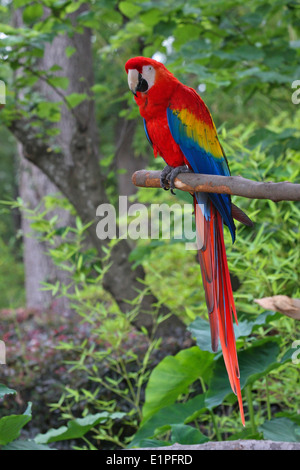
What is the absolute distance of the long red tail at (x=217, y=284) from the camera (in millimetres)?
665

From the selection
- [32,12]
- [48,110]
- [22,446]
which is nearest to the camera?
[22,446]

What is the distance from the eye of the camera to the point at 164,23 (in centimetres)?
147

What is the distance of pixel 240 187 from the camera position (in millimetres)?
616

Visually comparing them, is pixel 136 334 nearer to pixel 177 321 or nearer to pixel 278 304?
pixel 177 321

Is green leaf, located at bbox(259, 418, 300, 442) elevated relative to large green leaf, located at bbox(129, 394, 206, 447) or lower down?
elevated

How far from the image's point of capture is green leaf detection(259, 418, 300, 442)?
974 millimetres

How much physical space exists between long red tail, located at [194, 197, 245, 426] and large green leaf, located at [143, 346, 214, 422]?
410 millimetres

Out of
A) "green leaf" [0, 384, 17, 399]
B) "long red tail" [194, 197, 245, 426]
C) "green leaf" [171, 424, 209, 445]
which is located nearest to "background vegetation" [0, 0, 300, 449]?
"green leaf" [171, 424, 209, 445]

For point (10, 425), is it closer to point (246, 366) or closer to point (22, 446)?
point (22, 446)

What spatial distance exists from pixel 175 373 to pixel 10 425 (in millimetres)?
428

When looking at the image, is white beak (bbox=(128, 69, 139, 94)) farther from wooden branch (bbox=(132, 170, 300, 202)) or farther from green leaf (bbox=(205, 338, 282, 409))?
green leaf (bbox=(205, 338, 282, 409))

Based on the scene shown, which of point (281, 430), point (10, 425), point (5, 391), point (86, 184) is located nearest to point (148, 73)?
point (5, 391)

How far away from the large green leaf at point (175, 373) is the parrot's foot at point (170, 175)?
1.44 feet
